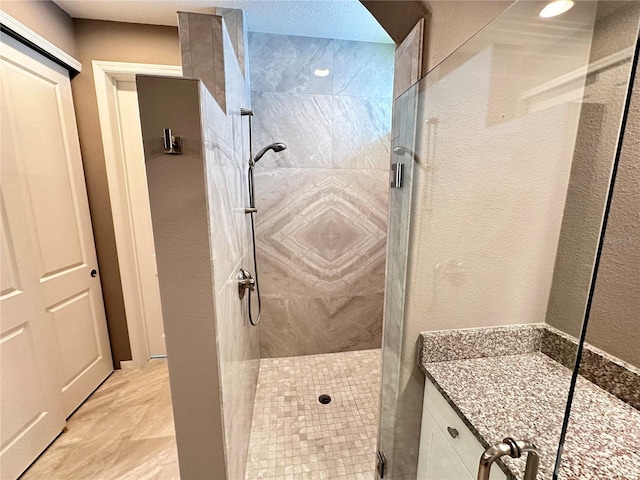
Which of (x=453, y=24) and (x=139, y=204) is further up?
(x=453, y=24)

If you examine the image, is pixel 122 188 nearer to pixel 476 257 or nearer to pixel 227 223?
pixel 227 223

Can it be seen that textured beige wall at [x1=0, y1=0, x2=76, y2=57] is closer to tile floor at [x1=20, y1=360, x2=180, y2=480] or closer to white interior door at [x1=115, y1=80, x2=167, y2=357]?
white interior door at [x1=115, y1=80, x2=167, y2=357]

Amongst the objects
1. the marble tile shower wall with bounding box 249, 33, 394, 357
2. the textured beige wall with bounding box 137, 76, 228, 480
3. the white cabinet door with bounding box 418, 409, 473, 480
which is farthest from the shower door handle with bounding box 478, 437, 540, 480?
the marble tile shower wall with bounding box 249, 33, 394, 357

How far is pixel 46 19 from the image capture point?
1.61m

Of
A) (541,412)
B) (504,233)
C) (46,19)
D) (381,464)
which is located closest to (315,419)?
(381,464)

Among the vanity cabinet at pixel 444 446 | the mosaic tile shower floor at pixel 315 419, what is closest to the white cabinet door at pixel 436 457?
the vanity cabinet at pixel 444 446

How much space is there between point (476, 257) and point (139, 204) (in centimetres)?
237

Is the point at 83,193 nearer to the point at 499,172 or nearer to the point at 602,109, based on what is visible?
the point at 499,172

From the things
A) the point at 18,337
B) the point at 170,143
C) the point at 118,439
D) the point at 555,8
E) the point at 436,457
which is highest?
the point at 555,8

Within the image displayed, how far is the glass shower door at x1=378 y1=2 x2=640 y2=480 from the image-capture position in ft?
2.64

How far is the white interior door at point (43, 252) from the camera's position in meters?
1.40

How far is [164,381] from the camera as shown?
7.03 ft

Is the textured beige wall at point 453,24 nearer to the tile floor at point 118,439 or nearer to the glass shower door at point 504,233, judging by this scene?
the glass shower door at point 504,233

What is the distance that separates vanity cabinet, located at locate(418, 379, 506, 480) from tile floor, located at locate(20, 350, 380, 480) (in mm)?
548
